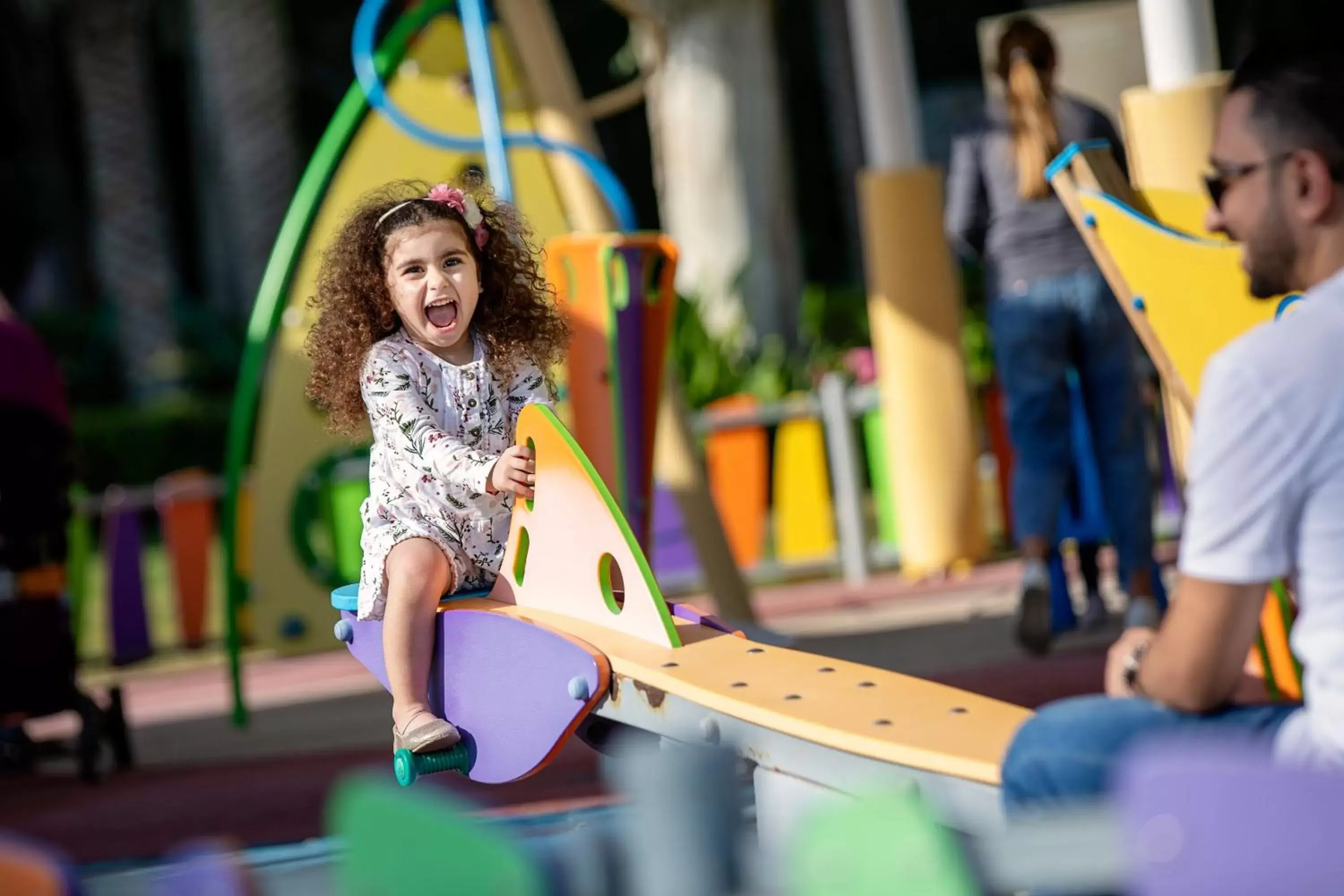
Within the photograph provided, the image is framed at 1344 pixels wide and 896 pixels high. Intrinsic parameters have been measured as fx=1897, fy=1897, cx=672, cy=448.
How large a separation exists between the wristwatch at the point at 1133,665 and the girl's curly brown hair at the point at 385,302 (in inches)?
73.8

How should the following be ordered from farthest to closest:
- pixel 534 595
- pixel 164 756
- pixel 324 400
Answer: pixel 164 756 → pixel 324 400 → pixel 534 595

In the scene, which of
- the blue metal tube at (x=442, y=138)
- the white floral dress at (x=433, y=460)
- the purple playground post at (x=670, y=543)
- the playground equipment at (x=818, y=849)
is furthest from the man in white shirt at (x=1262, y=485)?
the purple playground post at (x=670, y=543)

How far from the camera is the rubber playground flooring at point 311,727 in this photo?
16.1 ft

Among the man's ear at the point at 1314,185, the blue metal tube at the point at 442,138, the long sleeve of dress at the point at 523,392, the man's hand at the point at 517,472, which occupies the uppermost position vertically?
the blue metal tube at the point at 442,138

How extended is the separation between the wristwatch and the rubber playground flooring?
242 cm

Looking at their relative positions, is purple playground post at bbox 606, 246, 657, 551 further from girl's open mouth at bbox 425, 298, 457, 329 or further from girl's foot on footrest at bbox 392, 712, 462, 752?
girl's foot on footrest at bbox 392, 712, 462, 752

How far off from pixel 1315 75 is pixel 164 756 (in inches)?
201

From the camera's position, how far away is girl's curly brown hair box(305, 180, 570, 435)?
3645 mm

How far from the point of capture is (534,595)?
11.0ft

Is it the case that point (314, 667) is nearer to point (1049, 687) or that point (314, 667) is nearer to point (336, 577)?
point (336, 577)

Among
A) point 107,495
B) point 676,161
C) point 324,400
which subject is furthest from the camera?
point 676,161

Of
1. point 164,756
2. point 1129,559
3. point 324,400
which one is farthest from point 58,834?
point 1129,559

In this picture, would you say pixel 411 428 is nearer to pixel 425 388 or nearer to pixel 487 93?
pixel 425 388

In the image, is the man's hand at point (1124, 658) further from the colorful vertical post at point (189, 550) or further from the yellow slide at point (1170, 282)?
the colorful vertical post at point (189, 550)
